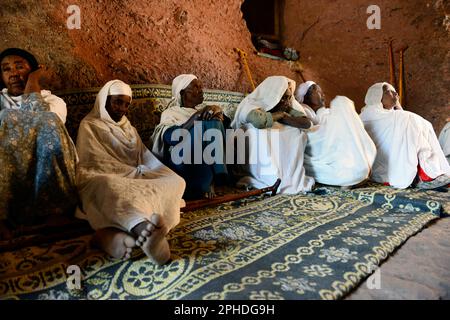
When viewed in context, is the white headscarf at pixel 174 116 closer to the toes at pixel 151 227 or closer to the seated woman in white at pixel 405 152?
the toes at pixel 151 227

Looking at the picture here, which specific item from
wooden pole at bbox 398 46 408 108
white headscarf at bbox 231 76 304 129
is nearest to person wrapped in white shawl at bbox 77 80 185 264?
white headscarf at bbox 231 76 304 129

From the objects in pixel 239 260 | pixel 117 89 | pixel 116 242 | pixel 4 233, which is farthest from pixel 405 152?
pixel 4 233

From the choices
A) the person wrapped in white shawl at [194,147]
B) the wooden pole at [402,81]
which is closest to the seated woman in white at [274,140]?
the person wrapped in white shawl at [194,147]

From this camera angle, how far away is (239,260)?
→ 193 cm

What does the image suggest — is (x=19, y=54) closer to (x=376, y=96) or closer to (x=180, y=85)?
(x=180, y=85)

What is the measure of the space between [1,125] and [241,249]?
63.6 inches

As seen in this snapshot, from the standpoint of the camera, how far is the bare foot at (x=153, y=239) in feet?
5.63

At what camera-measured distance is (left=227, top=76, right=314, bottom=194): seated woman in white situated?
3.73 metres

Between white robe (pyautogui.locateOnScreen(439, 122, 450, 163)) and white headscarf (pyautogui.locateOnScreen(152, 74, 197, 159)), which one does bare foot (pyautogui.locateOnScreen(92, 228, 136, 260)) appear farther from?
white robe (pyautogui.locateOnScreen(439, 122, 450, 163))

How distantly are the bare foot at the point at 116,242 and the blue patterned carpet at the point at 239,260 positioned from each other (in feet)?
0.16

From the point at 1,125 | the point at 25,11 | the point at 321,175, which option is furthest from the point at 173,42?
the point at 1,125

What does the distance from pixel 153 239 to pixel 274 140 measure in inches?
92.0

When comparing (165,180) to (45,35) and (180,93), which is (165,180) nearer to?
(180,93)

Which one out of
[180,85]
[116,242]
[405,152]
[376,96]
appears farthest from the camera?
[376,96]
